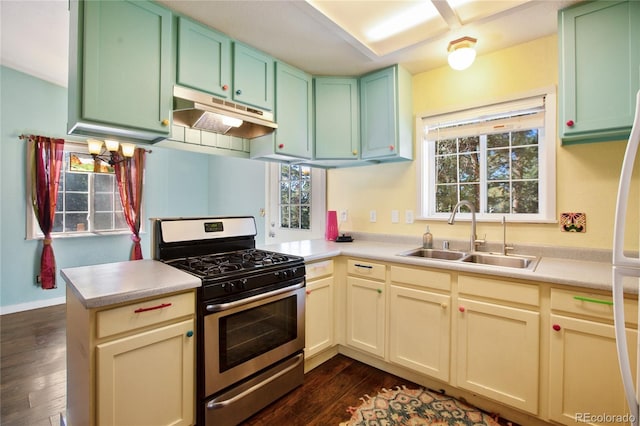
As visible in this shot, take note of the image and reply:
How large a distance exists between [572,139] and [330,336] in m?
2.15

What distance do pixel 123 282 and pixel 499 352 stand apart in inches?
80.3

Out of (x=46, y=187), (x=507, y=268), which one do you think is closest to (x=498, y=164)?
(x=507, y=268)

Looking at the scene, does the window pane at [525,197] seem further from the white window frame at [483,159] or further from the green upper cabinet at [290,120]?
the green upper cabinet at [290,120]

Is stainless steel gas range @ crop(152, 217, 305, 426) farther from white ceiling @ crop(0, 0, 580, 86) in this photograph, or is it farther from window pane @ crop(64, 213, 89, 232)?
window pane @ crop(64, 213, 89, 232)

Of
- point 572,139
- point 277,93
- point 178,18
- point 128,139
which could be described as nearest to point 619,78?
point 572,139

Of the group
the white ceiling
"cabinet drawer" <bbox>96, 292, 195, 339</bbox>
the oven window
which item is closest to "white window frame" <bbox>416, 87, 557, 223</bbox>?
the white ceiling

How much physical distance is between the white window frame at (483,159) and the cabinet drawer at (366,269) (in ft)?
2.39

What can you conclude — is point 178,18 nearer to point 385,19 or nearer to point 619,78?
point 385,19

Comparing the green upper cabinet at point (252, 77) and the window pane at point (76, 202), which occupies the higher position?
the green upper cabinet at point (252, 77)

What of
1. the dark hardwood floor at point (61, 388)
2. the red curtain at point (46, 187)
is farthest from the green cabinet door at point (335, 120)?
the red curtain at point (46, 187)

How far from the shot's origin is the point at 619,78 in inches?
65.0

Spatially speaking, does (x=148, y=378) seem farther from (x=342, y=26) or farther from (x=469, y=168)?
(x=469, y=168)

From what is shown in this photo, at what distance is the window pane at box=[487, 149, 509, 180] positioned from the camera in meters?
2.34

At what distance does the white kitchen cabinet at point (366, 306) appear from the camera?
2.18 meters
